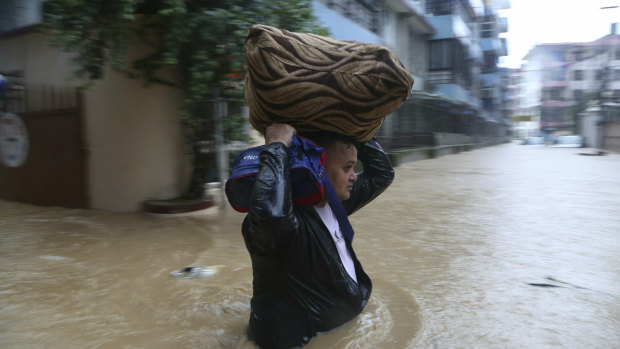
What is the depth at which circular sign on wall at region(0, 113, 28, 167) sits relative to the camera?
6073mm

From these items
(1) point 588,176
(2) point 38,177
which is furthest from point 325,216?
(1) point 588,176

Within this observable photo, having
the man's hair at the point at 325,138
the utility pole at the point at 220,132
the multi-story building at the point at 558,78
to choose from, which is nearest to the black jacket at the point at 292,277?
the man's hair at the point at 325,138

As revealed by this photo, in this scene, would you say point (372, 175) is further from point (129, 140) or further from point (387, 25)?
point (387, 25)

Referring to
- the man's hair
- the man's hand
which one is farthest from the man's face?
the man's hand

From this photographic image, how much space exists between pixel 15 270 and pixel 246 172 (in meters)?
2.84

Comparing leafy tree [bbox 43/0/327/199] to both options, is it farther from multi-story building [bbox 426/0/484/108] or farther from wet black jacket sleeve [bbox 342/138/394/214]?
multi-story building [bbox 426/0/484/108]

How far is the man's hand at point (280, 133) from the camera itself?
1684mm

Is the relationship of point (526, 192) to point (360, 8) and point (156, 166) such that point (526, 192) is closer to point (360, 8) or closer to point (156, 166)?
point (156, 166)

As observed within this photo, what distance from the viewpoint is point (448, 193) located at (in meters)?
7.26

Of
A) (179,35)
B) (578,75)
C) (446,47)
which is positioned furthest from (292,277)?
(578,75)

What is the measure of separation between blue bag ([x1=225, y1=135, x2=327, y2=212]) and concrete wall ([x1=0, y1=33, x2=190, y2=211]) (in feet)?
13.1

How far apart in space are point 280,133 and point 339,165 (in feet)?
1.12

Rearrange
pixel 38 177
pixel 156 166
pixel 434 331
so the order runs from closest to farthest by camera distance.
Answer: pixel 434 331 < pixel 156 166 < pixel 38 177

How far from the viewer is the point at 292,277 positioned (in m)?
1.76
